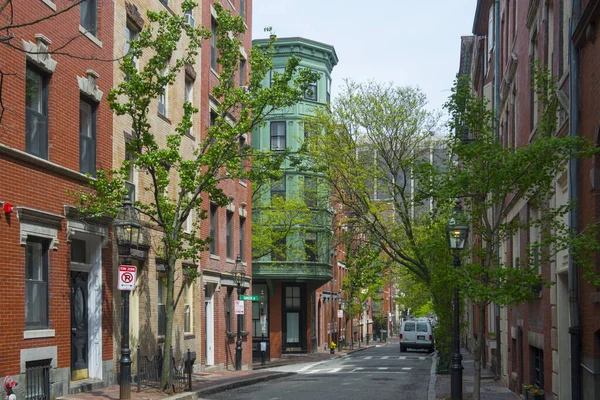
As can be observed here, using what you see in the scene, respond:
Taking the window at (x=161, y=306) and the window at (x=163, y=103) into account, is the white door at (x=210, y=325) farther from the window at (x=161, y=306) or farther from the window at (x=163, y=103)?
the window at (x=163, y=103)

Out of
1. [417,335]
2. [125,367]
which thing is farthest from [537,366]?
[417,335]

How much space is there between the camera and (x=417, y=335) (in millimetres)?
55844

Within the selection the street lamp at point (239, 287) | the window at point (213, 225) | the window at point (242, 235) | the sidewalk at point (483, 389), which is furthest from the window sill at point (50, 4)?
the window at point (242, 235)

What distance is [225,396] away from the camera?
815 inches

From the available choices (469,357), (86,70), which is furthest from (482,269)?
(469,357)

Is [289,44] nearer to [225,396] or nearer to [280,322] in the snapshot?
[280,322]

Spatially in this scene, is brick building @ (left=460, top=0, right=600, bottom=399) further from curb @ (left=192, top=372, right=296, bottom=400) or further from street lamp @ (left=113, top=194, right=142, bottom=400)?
street lamp @ (left=113, top=194, right=142, bottom=400)

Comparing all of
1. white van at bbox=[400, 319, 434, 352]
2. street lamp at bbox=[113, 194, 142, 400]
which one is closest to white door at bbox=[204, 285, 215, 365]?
street lamp at bbox=[113, 194, 142, 400]

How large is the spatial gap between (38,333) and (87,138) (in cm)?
516

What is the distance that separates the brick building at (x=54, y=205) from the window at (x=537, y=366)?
10165 mm

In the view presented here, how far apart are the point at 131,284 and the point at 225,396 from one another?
4.95 metres

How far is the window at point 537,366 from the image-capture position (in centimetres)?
1761

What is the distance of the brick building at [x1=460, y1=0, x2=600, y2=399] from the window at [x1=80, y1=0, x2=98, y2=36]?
1015cm

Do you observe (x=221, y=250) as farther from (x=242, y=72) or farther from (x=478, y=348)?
(x=478, y=348)
